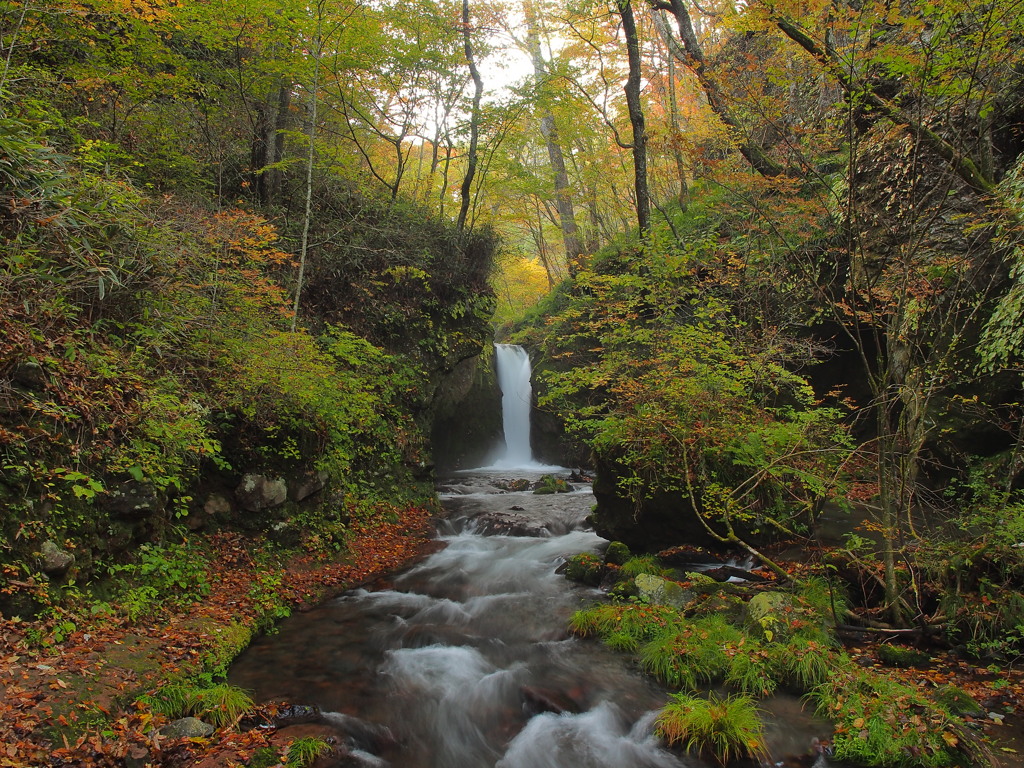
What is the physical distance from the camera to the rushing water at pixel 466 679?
160 inches

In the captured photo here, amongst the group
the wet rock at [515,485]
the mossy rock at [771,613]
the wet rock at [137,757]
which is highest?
the mossy rock at [771,613]

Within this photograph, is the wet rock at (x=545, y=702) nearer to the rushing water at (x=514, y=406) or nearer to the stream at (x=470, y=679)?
the stream at (x=470, y=679)

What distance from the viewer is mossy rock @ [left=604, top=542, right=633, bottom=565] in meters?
7.50

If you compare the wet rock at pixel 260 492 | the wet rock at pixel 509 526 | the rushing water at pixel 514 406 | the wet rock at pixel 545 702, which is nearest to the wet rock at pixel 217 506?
the wet rock at pixel 260 492

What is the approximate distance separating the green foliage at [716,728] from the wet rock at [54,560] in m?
4.80

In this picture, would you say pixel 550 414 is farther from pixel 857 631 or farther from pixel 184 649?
pixel 184 649

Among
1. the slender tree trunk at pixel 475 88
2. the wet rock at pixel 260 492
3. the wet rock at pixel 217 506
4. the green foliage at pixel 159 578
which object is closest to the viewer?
the green foliage at pixel 159 578

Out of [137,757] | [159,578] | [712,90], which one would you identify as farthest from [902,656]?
[712,90]

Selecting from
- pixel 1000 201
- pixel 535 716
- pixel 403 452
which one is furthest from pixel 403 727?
pixel 1000 201

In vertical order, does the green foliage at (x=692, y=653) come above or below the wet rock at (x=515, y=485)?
above

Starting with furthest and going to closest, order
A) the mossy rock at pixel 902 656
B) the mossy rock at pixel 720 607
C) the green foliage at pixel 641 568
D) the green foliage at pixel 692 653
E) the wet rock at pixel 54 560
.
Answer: the green foliage at pixel 641 568 < the mossy rock at pixel 720 607 < the green foliage at pixel 692 653 < the mossy rock at pixel 902 656 < the wet rock at pixel 54 560

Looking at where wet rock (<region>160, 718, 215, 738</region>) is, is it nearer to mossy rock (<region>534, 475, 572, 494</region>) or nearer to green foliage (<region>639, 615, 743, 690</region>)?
green foliage (<region>639, 615, 743, 690</region>)

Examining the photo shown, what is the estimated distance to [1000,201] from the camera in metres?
5.28

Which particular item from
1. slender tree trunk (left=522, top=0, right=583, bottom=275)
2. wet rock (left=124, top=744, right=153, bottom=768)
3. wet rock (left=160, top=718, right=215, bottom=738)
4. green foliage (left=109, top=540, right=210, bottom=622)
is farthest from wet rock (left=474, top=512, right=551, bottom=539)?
slender tree trunk (left=522, top=0, right=583, bottom=275)
